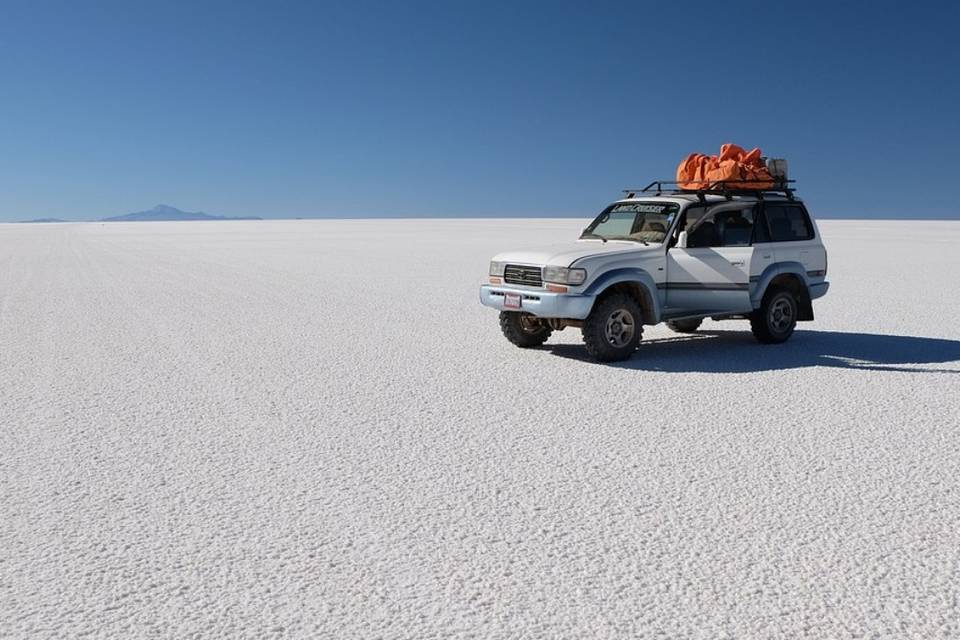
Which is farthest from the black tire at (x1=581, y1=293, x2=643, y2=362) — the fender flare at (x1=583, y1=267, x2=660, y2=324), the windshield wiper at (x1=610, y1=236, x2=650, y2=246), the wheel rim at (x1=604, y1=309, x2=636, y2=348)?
the windshield wiper at (x1=610, y1=236, x2=650, y2=246)

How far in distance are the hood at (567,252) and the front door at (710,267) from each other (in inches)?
19.1

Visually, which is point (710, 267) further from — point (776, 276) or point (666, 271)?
point (776, 276)

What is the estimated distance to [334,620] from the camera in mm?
3734

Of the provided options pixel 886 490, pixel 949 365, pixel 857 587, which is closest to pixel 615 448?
pixel 886 490

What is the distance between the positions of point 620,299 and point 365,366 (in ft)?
9.35

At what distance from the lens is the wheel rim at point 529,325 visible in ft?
36.0

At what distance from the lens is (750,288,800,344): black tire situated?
1134 centimetres

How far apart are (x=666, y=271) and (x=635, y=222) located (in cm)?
94

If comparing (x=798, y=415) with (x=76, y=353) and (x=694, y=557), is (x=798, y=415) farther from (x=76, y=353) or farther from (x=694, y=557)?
(x=76, y=353)

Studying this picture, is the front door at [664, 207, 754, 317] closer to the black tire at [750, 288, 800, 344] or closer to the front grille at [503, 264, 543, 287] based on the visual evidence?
the black tire at [750, 288, 800, 344]

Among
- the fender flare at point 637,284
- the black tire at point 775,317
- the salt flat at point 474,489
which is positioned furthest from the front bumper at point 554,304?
the black tire at point 775,317

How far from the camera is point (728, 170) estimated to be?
11.5 metres

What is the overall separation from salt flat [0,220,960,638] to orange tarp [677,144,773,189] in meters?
2.06

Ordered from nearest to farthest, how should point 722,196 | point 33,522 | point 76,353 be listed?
1. point 33,522
2. point 76,353
3. point 722,196
